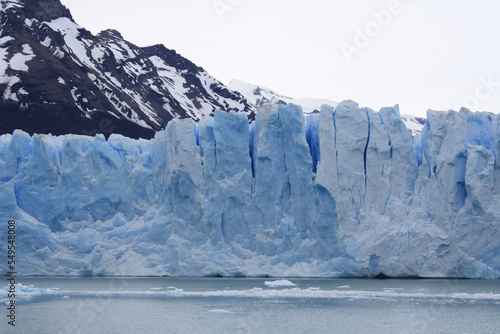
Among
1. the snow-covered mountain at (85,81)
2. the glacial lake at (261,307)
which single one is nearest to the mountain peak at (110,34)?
the snow-covered mountain at (85,81)

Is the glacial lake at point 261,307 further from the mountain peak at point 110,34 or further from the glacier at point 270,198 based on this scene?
the mountain peak at point 110,34

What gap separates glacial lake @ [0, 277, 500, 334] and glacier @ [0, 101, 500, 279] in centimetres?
102

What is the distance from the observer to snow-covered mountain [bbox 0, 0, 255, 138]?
44.3 m

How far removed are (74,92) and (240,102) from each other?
21.4 meters

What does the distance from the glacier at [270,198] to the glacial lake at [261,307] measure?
3.36 ft

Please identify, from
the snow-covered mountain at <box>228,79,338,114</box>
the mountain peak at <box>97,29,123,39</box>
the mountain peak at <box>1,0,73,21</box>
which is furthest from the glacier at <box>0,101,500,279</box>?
the snow-covered mountain at <box>228,79,338,114</box>

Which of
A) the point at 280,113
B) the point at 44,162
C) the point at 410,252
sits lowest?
the point at 410,252

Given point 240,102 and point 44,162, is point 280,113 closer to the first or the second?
point 44,162

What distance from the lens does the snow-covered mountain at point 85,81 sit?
145 feet

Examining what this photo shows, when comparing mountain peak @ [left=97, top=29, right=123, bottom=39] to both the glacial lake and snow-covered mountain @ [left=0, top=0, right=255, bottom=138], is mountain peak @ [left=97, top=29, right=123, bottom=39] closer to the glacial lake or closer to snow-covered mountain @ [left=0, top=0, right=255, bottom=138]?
snow-covered mountain @ [left=0, top=0, right=255, bottom=138]

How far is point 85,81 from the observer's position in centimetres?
5166

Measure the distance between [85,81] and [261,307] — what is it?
38373mm

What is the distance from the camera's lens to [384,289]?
20.2m

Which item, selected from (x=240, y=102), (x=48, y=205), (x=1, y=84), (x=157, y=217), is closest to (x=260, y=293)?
(x=157, y=217)
